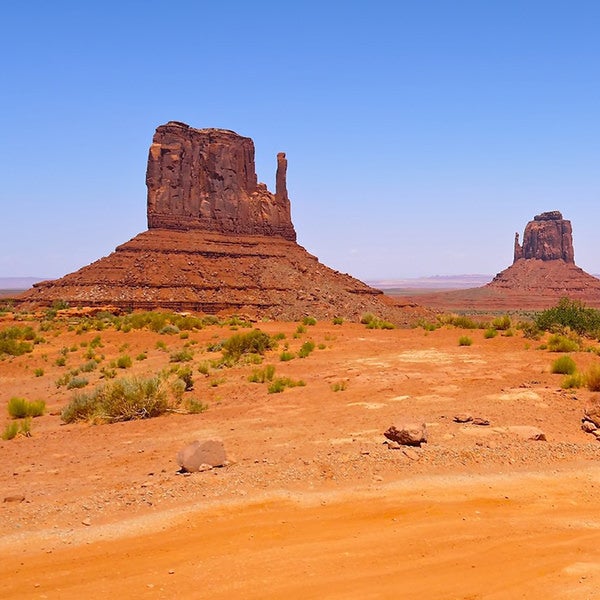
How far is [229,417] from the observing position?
12867 mm

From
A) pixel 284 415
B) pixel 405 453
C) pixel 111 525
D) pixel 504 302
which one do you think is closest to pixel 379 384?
pixel 284 415

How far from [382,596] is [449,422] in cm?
599

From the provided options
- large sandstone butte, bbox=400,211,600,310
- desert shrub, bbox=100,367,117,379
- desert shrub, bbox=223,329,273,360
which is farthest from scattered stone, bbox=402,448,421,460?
large sandstone butte, bbox=400,211,600,310

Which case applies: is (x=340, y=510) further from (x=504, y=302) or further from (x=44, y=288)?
(x=504, y=302)

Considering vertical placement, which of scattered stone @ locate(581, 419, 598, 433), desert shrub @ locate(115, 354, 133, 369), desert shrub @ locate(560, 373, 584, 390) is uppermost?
desert shrub @ locate(560, 373, 584, 390)

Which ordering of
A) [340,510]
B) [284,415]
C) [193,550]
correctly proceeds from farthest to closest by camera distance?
1. [284,415]
2. [340,510]
3. [193,550]

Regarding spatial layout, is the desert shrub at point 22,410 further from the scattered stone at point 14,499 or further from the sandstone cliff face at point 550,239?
the sandstone cliff face at point 550,239

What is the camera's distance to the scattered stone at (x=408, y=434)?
31.9 ft

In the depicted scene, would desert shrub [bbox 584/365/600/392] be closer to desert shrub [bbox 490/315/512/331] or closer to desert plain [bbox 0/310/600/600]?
desert plain [bbox 0/310/600/600]

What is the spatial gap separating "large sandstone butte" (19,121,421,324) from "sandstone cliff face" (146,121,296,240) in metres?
0.13

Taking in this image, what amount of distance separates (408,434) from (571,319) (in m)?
19.9

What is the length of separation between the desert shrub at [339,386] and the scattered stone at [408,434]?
16.8 ft

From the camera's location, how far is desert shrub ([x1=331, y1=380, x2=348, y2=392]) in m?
15.2

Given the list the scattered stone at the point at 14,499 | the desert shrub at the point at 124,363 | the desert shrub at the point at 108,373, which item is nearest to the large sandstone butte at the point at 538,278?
the desert shrub at the point at 124,363
